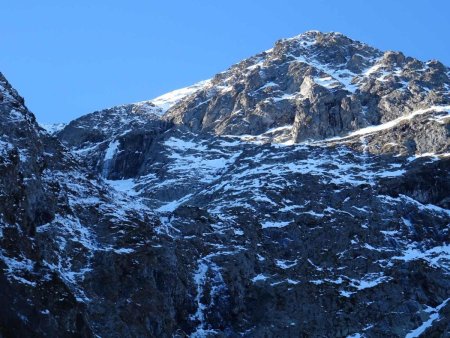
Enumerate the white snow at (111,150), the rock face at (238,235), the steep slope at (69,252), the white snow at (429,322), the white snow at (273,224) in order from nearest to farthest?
the steep slope at (69,252) < the rock face at (238,235) < the white snow at (429,322) < the white snow at (273,224) < the white snow at (111,150)

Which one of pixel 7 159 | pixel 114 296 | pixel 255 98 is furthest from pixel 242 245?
pixel 255 98

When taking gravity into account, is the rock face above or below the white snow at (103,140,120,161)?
below

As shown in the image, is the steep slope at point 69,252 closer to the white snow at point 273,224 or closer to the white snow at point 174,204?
the white snow at point 273,224

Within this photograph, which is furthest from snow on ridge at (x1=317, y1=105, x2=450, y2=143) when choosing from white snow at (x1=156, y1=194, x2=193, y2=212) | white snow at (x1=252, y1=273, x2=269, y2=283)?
white snow at (x1=252, y1=273, x2=269, y2=283)

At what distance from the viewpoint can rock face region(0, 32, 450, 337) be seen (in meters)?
95.8

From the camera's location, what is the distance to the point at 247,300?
111 metres

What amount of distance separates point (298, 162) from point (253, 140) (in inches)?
1175

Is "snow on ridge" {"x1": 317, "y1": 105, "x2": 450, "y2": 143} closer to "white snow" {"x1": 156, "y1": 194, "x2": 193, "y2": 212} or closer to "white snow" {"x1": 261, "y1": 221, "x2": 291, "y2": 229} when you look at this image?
"white snow" {"x1": 156, "y1": 194, "x2": 193, "y2": 212}

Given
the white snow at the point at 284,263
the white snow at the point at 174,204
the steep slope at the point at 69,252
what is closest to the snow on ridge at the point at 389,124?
the white snow at the point at 174,204

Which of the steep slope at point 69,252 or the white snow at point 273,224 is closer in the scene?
the steep slope at point 69,252

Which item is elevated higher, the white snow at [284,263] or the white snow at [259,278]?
the white snow at [284,263]

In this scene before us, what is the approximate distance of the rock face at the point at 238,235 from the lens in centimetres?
9575

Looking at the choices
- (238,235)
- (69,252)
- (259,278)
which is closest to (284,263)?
(259,278)

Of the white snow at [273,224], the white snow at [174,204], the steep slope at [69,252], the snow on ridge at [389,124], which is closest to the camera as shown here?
the steep slope at [69,252]
